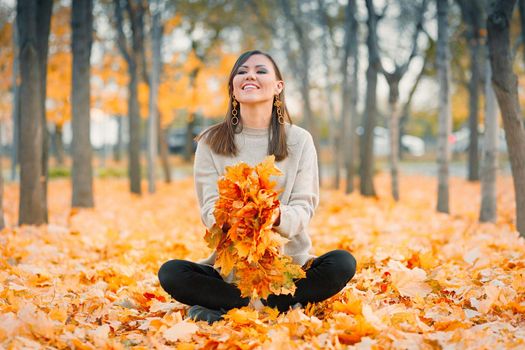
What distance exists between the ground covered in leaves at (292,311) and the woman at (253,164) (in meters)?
0.15

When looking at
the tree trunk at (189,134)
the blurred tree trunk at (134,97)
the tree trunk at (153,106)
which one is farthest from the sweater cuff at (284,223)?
the tree trunk at (189,134)

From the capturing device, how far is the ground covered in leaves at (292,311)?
94.7 inches

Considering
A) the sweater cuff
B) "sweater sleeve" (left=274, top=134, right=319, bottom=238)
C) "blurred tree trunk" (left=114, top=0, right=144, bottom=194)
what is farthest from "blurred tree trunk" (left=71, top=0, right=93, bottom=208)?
the sweater cuff

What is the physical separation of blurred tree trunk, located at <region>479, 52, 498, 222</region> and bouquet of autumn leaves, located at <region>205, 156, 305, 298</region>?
4784 mm

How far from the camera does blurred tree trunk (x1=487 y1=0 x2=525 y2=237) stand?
476 cm

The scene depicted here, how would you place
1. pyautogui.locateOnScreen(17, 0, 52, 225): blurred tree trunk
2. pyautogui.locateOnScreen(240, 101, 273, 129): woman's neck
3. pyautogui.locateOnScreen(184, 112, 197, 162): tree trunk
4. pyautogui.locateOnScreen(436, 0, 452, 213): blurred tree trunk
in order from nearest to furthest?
pyautogui.locateOnScreen(240, 101, 273, 129): woman's neck → pyautogui.locateOnScreen(17, 0, 52, 225): blurred tree trunk → pyautogui.locateOnScreen(436, 0, 452, 213): blurred tree trunk → pyautogui.locateOnScreen(184, 112, 197, 162): tree trunk

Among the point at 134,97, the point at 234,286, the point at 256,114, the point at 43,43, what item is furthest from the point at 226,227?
the point at 134,97

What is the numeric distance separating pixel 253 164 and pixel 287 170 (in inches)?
8.3

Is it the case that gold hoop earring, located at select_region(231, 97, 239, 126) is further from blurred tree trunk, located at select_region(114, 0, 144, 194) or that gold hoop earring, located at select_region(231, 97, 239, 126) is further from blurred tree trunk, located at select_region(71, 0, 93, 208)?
blurred tree trunk, located at select_region(114, 0, 144, 194)

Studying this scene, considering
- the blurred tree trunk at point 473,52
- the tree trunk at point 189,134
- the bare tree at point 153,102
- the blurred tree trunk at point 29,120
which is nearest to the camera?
the blurred tree trunk at point 29,120

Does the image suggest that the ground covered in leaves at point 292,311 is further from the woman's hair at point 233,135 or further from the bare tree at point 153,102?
the bare tree at point 153,102

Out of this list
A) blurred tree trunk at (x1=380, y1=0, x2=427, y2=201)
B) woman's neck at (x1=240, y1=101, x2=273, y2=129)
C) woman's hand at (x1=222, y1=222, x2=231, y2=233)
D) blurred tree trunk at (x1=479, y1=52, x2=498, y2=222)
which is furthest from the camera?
blurred tree trunk at (x1=380, y1=0, x2=427, y2=201)

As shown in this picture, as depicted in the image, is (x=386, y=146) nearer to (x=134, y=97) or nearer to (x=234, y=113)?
(x=134, y=97)

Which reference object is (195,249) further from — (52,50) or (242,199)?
(52,50)
